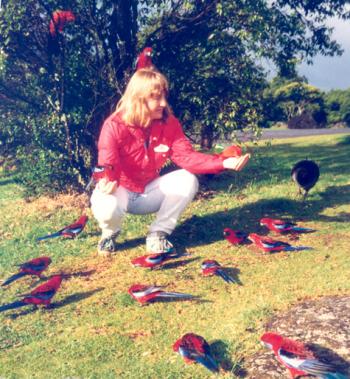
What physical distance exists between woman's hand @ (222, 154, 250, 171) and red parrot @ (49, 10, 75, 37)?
12.0 ft

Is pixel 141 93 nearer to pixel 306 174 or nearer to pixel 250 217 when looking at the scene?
pixel 250 217

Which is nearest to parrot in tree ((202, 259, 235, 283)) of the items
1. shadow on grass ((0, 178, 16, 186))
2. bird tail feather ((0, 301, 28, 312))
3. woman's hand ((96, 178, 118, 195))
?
woman's hand ((96, 178, 118, 195))

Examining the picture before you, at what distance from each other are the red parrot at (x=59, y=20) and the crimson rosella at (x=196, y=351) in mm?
5498

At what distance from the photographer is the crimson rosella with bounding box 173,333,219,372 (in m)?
3.76

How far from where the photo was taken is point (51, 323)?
4793mm

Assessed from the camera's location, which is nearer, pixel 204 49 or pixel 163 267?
pixel 163 267

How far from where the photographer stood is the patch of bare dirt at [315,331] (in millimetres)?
3789

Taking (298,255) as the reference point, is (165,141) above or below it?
above

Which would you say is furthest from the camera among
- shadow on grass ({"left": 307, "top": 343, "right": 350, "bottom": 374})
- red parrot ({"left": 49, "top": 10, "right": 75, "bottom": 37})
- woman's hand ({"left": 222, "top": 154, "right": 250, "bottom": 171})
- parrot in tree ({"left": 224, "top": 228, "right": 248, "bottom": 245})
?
red parrot ({"left": 49, "top": 10, "right": 75, "bottom": 37})

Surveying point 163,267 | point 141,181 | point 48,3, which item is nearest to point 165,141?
point 141,181

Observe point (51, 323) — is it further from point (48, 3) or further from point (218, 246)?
point (48, 3)

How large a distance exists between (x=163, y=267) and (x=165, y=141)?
62.1 inches

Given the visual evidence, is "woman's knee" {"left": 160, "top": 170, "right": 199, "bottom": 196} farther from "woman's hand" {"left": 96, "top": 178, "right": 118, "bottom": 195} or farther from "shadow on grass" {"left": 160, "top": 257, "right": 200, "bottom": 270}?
"shadow on grass" {"left": 160, "top": 257, "right": 200, "bottom": 270}

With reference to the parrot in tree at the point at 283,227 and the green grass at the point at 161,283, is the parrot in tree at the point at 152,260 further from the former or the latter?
the parrot in tree at the point at 283,227
